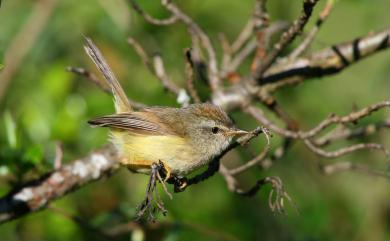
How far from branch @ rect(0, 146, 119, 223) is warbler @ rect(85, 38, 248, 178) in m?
0.13

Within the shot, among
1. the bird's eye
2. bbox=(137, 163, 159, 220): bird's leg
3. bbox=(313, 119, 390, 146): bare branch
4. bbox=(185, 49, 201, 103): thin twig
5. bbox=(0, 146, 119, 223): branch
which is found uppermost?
bbox=(185, 49, 201, 103): thin twig

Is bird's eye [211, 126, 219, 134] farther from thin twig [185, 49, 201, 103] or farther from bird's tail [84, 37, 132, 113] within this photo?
bird's tail [84, 37, 132, 113]

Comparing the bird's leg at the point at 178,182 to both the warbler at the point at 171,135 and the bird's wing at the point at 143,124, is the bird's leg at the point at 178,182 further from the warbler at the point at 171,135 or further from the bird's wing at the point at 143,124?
the bird's wing at the point at 143,124

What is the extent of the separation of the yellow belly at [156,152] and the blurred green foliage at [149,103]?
49 centimetres

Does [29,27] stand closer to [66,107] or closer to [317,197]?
[66,107]

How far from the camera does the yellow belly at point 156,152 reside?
3.93 meters

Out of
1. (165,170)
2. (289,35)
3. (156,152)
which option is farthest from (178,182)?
(289,35)

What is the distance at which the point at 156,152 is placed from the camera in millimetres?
4047

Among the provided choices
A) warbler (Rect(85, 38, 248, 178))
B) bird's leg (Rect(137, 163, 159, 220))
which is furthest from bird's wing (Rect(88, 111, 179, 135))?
bird's leg (Rect(137, 163, 159, 220))

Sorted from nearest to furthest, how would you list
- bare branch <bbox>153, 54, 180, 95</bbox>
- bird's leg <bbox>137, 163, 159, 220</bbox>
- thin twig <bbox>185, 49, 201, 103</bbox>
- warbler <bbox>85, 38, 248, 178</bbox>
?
bird's leg <bbox>137, 163, 159, 220</bbox> < thin twig <bbox>185, 49, 201, 103</bbox> < warbler <bbox>85, 38, 248, 178</bbox> < bare branch <bbox>153, 54, 180, 95</bbox>

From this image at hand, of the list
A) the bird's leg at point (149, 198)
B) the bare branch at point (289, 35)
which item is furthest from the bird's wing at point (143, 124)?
the bird's leg at point (149, 198)

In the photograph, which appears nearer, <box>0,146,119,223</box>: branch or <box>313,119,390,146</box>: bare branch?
<box>0,146,119,223</box>: branch

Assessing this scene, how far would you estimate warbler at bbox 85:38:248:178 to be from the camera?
3.98 meters

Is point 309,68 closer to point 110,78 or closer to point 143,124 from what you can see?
point 143,124
